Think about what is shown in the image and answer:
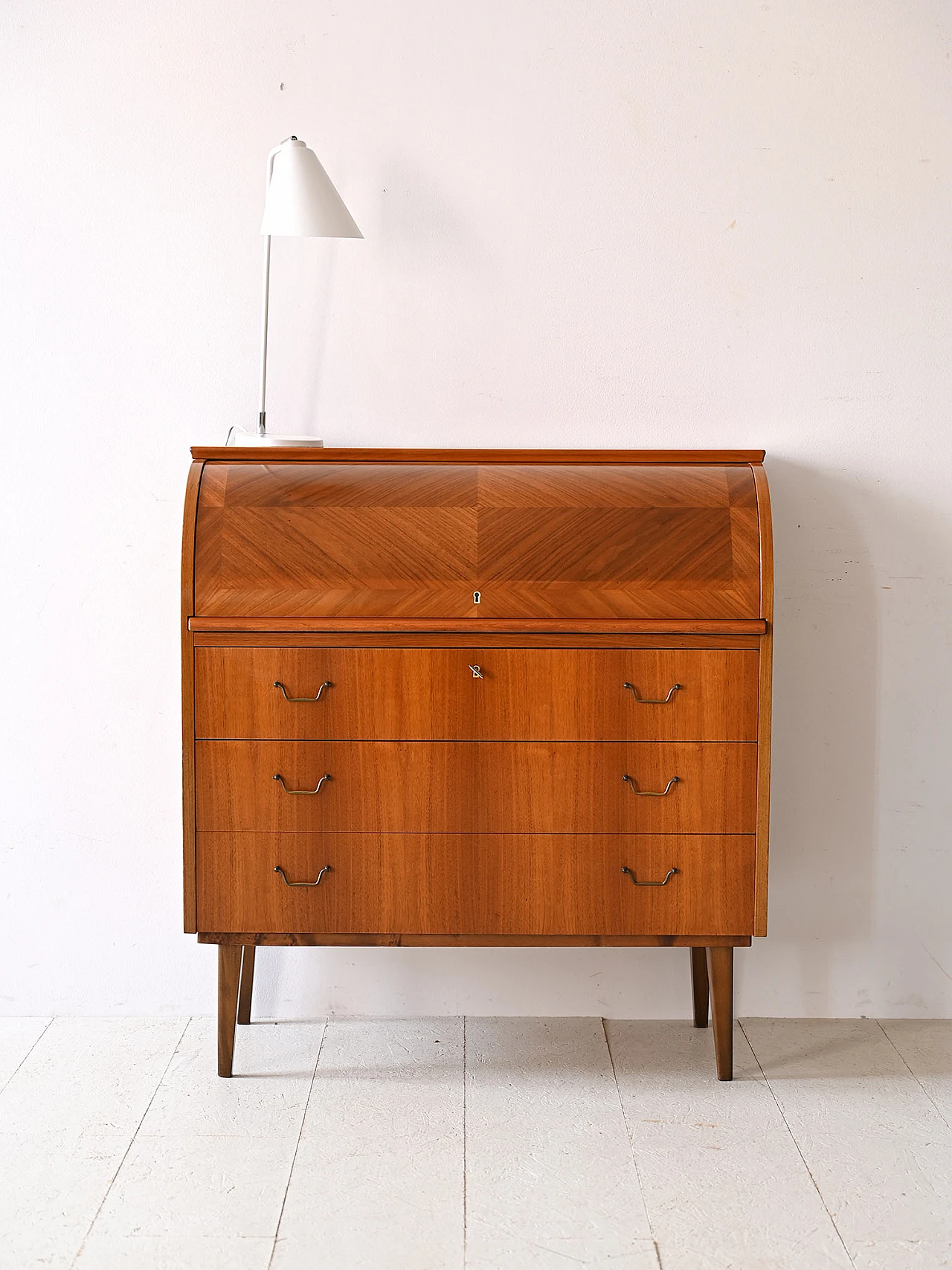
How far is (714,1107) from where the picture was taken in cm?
209

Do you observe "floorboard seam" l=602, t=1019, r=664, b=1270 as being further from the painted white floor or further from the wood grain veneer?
the wood grain veneer

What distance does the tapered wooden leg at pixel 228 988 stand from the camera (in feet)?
7.08

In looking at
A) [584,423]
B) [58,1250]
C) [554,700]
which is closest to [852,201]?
[584,423]

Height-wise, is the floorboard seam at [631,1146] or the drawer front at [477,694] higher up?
the drawer front at [477,694]

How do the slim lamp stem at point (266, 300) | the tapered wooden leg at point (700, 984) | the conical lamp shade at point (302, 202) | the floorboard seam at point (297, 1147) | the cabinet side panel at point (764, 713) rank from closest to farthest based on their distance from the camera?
1. the floorboard seam at point (297, 1147)
2. the cabinet side panel at point (764, 713)
3. the conical lamp shade at point (302, 202)
4. the slim lamp stem at point (266, 300)
5. the tapered wooden leg at point (700, 984)

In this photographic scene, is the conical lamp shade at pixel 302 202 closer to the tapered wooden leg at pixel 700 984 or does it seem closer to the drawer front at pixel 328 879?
the drawer front at pixel 328 879

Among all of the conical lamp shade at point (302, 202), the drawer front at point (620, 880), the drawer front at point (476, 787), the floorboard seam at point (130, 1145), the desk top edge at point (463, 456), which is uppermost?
the conical lamp shade at point (302, 202)

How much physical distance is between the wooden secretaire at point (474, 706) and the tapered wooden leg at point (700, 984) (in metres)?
0.31

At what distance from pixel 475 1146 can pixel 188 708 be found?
0.97 metres

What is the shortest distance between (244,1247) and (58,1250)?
0.29 m

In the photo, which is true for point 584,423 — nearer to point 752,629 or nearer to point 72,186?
point 752,629

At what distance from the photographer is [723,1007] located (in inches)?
84.9

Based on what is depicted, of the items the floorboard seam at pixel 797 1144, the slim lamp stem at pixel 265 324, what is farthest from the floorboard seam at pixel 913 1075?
the slim lamp stem at pixel 265 324

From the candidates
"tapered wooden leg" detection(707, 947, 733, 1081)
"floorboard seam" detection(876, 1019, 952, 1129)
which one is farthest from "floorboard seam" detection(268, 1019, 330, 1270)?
"floorboard seam" detection(876, 1019, 952, 1129)
